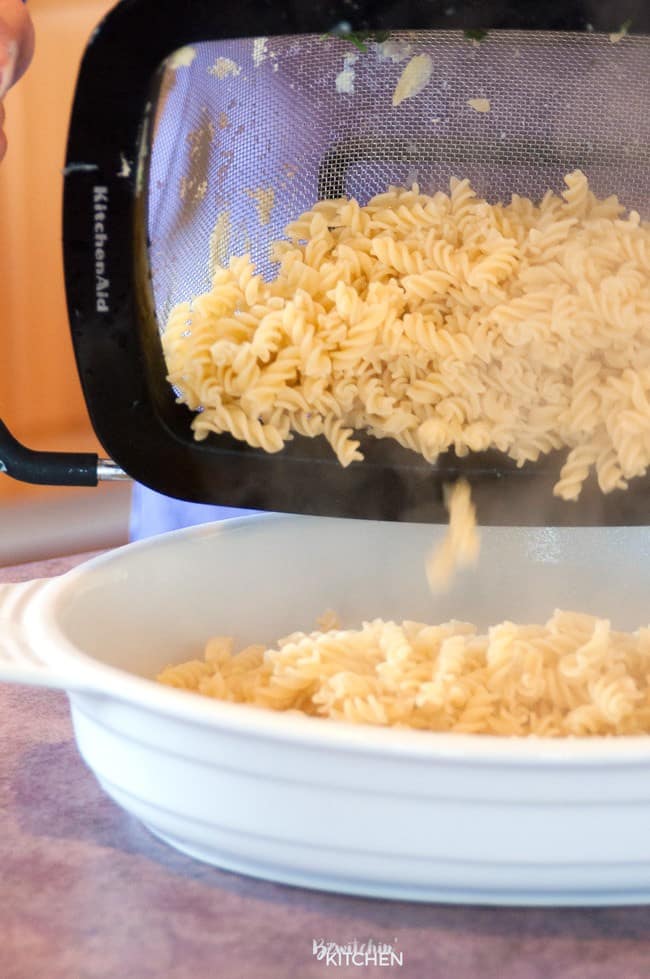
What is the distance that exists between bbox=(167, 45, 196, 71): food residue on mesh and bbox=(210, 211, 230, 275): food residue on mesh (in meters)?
0.12

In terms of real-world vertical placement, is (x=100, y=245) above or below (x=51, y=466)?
above

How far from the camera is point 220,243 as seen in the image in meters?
0.87

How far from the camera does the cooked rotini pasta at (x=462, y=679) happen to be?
2.34 ft

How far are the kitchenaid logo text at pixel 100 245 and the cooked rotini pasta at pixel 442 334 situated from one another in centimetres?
6

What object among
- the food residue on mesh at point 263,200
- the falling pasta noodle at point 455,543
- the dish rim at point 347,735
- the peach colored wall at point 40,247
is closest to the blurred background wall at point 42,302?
the peach colored wall at point 40,247

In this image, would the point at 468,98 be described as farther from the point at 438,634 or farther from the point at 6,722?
the point at 6,722

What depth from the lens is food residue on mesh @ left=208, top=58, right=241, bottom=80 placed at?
786mm

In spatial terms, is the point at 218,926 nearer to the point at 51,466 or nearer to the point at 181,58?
the point at 51,466

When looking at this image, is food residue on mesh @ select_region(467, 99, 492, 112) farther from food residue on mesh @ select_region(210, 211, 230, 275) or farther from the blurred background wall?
the blurred background wall

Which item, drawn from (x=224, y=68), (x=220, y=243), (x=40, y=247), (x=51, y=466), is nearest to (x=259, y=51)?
(x=224, y=68)

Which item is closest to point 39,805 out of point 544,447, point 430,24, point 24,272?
point 544,447

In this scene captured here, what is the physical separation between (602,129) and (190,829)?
537 mm

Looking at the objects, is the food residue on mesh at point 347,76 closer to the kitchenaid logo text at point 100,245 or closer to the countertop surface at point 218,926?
the kitchenaid logo text at point 100,245

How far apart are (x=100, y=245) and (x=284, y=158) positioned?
0.15 metres
